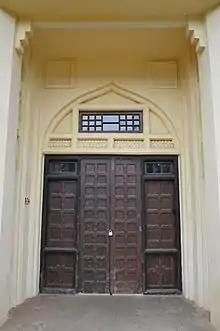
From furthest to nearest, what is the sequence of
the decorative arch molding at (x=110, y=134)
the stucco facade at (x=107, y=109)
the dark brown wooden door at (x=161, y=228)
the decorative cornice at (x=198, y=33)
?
the decorative arch molding at (x=110, y=134) → the dark brown wooden door at (x=161, y=228) → the decorative cornice at (x=198, y=33) → the stucco facade at (x=107, y=109)

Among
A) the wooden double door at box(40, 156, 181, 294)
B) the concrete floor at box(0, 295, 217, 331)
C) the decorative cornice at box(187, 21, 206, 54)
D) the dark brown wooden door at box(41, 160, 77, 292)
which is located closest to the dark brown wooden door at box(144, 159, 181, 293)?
the wooden double door at box(40, 156, 181, 294)

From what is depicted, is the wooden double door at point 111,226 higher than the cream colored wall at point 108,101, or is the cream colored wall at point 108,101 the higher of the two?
the cream colored wall at point 108,101

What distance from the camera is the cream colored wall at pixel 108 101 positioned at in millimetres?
5250

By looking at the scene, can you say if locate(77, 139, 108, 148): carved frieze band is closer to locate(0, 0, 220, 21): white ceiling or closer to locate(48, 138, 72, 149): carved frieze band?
locate(48, 138, 72, 149): carved frieze band

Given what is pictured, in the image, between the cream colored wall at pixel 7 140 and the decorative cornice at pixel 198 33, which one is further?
the decorative cornice at pixel 198 33

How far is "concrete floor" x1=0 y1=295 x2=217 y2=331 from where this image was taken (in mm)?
3941

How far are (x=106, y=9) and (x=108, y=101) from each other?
166 cm

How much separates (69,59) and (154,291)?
12.6ft

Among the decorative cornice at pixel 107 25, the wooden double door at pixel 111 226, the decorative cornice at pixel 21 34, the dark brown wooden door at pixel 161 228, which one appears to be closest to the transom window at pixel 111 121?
the wooden double door at pixel 111 226

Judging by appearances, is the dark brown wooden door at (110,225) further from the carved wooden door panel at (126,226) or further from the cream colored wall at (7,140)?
the cream colored wall at (7,140)

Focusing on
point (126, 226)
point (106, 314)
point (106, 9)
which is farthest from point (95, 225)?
point (106, 9)

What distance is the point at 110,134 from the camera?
576cm

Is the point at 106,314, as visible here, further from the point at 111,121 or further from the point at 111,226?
the point at 111,121

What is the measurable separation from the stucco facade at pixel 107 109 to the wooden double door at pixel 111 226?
175 millimetres
